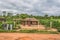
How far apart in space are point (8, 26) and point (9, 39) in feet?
37.5

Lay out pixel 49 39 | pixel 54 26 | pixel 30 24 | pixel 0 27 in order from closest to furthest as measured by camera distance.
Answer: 1. pixel 49 39
2. pixel 0 27
3. pixel 54 26
4. pixel 30 24

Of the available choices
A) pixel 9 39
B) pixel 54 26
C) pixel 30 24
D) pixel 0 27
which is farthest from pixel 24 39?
pixel 30 24

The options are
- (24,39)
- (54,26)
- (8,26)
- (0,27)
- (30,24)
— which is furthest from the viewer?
(30,24)

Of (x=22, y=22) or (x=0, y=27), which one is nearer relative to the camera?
Result: (x=0, y=27)

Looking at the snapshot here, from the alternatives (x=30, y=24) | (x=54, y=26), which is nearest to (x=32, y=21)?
(x=30, y=24)

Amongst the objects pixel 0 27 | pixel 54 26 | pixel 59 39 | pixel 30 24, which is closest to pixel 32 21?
pixel 30 24

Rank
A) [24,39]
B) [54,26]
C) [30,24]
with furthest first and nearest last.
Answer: [30,24] < [54,26] < [24,39]

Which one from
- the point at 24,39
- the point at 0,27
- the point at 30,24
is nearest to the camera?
the point at 24,39

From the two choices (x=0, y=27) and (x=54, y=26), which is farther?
(x=54, y=26)

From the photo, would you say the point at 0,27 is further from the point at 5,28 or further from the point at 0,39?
the point at 0,39

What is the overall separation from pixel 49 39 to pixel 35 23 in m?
28.3

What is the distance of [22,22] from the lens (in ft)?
157

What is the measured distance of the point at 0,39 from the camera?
19641 mm

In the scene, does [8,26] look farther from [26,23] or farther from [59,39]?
[26,23]
